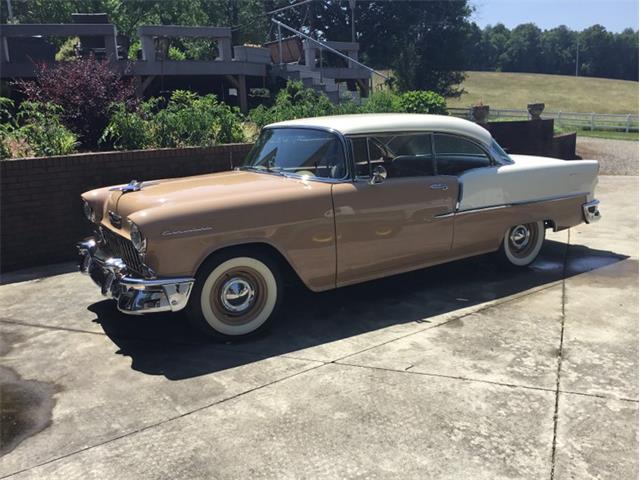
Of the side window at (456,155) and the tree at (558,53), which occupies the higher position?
the tree at (558,53)

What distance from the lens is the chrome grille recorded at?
13.3 feet

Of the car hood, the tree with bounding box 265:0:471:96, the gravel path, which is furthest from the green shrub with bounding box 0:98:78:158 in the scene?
the tree with bounding box 265:0:471:96

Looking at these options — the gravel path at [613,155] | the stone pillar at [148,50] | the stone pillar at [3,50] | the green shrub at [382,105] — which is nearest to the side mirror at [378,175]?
the green shrub at [382,105]

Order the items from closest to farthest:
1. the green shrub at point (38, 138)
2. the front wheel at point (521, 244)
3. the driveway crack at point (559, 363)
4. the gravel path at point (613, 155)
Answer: the driveway crack at point (559, 363)
the front wheel at point (521, 244)
the green shrub at point (38, 138)
the gravel path at point (613, 155)

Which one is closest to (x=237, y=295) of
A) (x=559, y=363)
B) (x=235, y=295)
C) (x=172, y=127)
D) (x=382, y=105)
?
(x=235, y=295)

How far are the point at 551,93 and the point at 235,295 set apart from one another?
6522 centimetres

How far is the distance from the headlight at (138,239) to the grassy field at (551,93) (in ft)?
155

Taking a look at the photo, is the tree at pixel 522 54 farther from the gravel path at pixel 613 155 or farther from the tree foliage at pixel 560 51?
the gravel path at pixel 613 155

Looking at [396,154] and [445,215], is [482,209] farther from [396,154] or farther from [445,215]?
[396,154]

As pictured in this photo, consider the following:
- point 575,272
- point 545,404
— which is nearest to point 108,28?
point 575,272

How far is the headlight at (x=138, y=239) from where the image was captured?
3824 mm

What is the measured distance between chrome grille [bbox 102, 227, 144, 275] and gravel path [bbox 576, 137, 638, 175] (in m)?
12.2

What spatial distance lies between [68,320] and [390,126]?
325 centimetres

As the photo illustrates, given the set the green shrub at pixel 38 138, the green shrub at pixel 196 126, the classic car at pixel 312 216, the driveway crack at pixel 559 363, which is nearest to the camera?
the driveway crack at pixel 559 363
